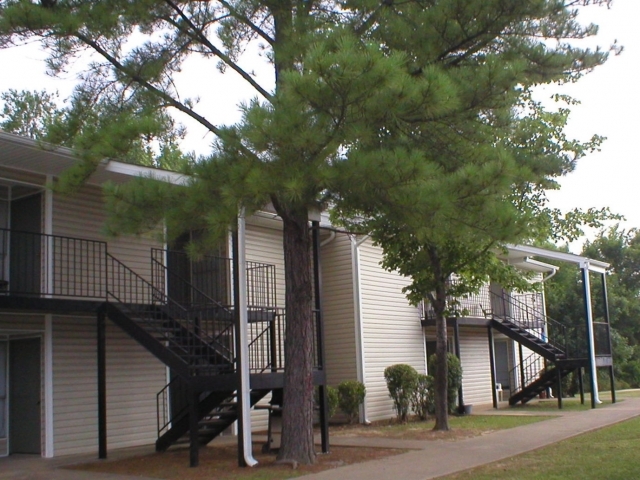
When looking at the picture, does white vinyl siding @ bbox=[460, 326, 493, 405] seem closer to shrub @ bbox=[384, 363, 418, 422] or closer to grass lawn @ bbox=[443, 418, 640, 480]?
shrub @ bbox=[384, 363, 418, 422]

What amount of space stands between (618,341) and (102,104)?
99.3 feet

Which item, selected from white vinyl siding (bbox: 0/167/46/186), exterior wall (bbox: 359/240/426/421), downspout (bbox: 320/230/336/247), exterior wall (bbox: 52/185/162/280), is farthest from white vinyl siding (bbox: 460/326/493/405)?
white vinyl siding (bbox: 0/167/46/186)

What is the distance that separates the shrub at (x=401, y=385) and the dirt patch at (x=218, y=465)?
19.2 ft

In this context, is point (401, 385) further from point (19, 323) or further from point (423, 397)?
point (19, 323)

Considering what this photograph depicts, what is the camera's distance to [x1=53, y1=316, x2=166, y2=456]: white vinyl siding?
44.6 ft

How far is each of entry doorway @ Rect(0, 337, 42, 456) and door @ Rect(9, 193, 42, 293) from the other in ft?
3.28

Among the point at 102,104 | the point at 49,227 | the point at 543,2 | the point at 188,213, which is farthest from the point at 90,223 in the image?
the point at 543,2

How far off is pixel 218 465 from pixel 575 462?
5.05 m

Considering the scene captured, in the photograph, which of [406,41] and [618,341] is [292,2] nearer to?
[406,41]

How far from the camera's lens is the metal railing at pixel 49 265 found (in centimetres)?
Result: 1332

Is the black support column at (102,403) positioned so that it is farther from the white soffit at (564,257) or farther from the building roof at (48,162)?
the white soffit at (564,257)

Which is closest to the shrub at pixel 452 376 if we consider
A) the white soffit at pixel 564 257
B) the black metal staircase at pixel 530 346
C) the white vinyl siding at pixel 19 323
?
the black metal staircase at pixel 530 346

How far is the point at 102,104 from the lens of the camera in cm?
1166

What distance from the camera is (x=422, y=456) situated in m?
12.1
